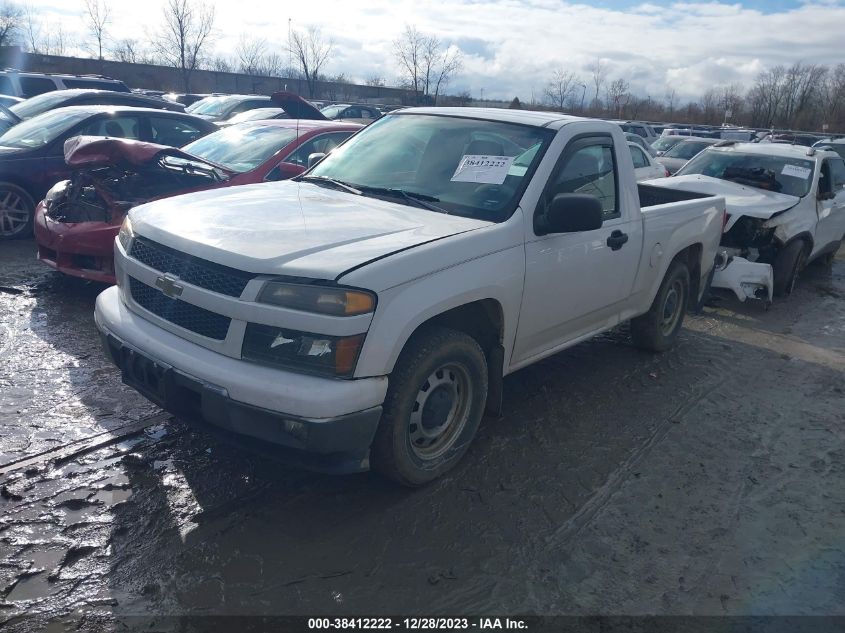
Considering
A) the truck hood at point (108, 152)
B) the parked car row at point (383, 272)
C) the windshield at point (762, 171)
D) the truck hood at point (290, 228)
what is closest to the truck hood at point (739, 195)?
the windshield at point (762, 171)

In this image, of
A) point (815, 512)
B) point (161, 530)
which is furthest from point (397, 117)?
point (815, 512)

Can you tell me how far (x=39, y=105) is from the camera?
34.4 feet

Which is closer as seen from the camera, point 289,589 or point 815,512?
point 289,589

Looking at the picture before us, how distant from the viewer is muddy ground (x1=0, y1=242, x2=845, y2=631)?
9.37 feet

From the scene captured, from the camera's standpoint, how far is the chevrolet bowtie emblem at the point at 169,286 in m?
3.25

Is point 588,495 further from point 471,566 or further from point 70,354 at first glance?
point 70,354

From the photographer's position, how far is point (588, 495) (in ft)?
12.3

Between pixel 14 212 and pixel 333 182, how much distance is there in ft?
17.8

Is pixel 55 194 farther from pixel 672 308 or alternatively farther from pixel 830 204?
pixel 830 204

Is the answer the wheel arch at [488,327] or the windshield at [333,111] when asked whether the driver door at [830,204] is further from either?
the windshield at [333,111]

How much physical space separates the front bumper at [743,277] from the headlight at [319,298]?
571 centimetres

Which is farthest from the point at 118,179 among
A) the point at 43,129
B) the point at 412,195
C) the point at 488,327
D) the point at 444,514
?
the point at 444,514

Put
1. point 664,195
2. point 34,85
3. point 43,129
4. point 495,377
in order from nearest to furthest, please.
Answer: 1. point 495,377
2. point 664,195
3. point 43,129
4. point 34,85

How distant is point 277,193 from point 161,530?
81.2 inches
